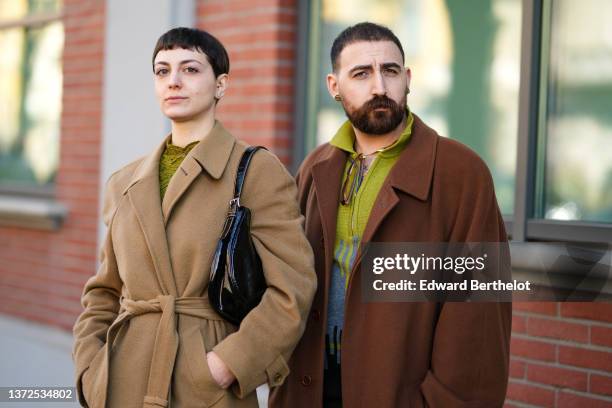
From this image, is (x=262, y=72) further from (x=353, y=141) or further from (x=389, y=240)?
(x=389, y=240)

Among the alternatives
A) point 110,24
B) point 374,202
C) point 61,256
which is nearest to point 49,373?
point 61,256

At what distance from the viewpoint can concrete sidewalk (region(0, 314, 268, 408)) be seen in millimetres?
6883

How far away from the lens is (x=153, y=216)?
121 inches

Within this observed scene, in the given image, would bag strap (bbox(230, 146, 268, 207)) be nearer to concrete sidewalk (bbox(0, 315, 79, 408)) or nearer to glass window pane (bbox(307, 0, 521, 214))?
glass window pane (bbox(307, 0, 521, 214))

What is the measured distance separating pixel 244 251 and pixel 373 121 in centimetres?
60

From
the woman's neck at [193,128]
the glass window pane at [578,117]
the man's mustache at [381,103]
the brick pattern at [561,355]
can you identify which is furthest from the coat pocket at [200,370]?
the glass window pane at [578,117]

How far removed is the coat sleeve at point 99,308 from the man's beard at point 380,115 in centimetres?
90

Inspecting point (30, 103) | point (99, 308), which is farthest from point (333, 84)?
point (30, 103)

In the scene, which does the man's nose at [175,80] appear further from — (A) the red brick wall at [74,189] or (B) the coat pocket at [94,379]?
(A) the red brick wall at [74,189]

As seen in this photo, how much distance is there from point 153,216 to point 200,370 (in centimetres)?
51

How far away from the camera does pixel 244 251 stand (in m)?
2.97

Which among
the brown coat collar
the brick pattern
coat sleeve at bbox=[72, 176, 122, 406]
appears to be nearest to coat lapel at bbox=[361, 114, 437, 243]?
the brown coat collar

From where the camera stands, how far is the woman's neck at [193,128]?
3.19 metres

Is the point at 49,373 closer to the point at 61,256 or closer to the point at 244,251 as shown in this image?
the point at 61,256
